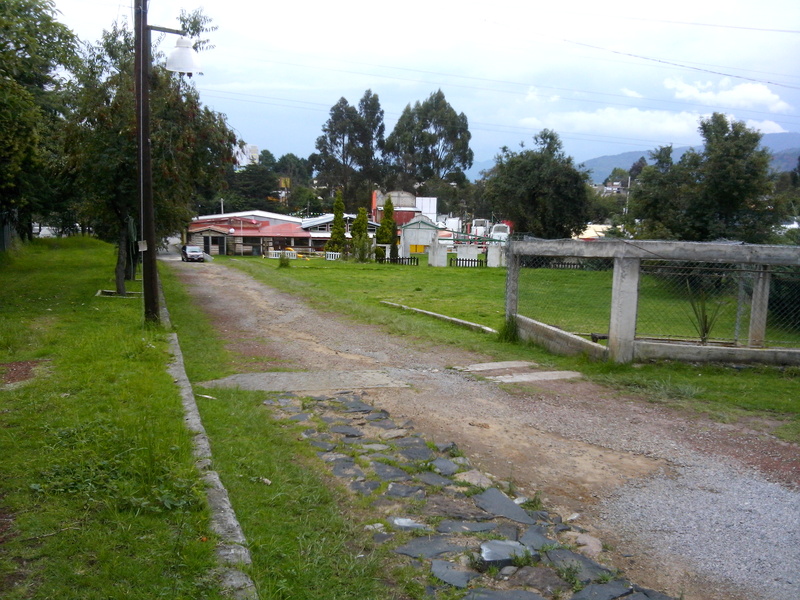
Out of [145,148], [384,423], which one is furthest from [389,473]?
[145,148]

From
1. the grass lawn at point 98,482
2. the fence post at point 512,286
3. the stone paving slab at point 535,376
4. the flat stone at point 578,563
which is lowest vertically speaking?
the flat stone at point 578,563

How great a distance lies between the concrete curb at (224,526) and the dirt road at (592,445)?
2259mm

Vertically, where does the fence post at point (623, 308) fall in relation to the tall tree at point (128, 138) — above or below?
below

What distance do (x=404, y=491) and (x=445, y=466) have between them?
69cm

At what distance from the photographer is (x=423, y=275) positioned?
32.7 meters

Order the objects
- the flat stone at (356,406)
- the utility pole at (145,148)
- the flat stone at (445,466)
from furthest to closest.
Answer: the utility pole at (145,148) → the flat stone at (356,406) → the flat stone at (445,466)

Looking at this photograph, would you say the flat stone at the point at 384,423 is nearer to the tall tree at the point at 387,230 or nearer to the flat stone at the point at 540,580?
the flat stone at the point at 540,580

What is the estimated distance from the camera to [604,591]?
4074 millimetres

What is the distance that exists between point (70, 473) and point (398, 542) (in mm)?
2498

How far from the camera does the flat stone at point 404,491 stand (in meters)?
5.39

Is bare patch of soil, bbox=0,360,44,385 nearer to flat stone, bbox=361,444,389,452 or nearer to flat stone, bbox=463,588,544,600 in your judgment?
flat stone, bbox=361,444,389,452

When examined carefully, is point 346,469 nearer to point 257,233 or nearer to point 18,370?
point 18,370

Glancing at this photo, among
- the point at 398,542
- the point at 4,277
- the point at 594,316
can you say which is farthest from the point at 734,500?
the point at 4,277

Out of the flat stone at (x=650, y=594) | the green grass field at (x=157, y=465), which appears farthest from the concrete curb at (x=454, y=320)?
the flat stone at (x=650, y=594)
